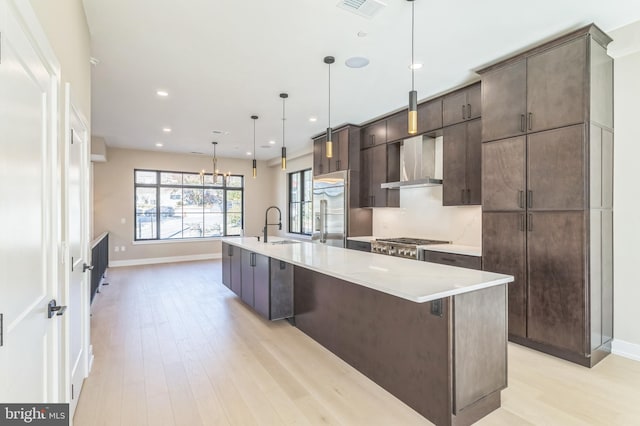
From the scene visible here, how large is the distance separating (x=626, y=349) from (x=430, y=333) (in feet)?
7.79

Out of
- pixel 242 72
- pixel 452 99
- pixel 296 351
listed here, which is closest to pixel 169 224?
pixel 242 72

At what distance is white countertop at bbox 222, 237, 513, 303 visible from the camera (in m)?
1.83

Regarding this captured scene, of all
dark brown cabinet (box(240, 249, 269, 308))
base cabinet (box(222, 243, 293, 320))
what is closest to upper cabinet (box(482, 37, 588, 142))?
base cabinet (box(222, 243, 293, 320))

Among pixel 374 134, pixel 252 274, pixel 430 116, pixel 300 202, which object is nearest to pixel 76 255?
pixel 252 274

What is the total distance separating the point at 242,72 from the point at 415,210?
3265mm

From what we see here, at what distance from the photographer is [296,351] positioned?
3.07 meters

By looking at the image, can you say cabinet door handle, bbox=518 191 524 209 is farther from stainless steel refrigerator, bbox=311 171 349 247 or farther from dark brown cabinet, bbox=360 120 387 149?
stainless steel refrigerator, bbox=311 171 349 247

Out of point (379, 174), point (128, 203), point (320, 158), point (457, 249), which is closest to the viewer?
point (457, 249)

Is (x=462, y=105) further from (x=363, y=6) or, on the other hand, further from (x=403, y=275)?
(x=403, y=275)

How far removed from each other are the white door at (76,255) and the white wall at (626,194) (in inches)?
172

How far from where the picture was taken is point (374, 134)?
218 inches

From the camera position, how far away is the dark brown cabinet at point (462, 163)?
390cm

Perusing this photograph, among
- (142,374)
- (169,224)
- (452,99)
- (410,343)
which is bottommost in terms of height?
(142,374)

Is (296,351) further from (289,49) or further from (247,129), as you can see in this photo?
(247,129)
